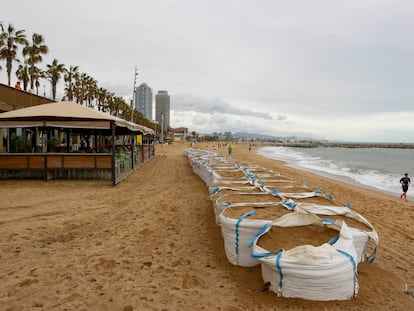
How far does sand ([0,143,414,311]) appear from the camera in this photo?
2.92 metres

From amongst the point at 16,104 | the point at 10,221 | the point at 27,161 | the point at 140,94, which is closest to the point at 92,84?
the point at 16,104

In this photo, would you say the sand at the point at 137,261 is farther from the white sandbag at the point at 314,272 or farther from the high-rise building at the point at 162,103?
the high-rise building at the point at 162,103

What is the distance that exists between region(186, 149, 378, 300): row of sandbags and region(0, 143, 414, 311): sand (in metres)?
0.17

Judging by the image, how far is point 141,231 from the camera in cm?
517

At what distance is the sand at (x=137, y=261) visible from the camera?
292 cm

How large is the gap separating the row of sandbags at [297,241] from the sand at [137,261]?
0.55 feet

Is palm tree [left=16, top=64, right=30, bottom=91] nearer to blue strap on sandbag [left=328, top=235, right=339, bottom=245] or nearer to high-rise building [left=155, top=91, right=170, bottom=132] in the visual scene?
blue strap on sandbag [left=328, top=235, right=339, bottom=245]

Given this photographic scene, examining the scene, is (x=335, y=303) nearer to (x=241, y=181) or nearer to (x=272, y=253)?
(x=272, y=253)

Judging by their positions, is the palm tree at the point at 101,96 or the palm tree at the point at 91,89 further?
the palm tree at the point at 101,96

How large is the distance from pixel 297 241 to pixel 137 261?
2.22 meters

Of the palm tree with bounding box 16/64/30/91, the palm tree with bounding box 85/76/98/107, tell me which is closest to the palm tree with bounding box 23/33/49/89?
the palm tree with bounding box 16/64/30/91

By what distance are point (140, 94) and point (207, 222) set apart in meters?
106

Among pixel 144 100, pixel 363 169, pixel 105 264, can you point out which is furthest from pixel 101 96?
pixel 144 100

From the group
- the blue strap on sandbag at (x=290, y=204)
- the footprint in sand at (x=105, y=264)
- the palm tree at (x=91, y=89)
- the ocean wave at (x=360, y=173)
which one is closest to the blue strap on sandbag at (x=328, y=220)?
the blue strap on sandbag at (x=290, y=204)
